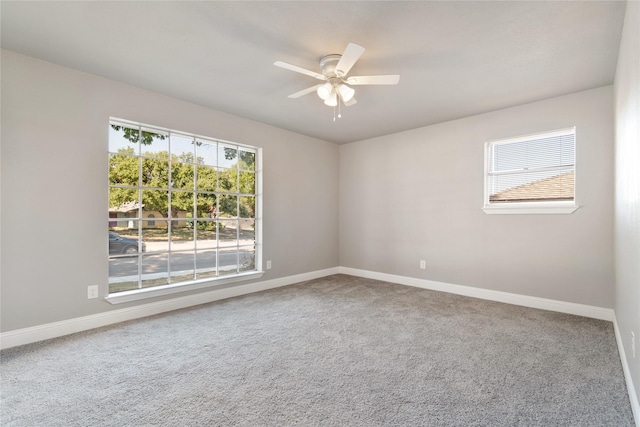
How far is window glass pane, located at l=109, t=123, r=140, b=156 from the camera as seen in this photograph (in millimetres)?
3174

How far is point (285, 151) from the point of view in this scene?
4.79m

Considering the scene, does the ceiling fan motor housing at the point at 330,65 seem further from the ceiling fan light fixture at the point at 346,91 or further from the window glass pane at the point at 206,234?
the window glass pane at the point at 206,234

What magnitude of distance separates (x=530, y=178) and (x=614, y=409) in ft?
8.89

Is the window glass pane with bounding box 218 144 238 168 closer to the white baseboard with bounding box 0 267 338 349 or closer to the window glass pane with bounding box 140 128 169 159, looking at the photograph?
the window glass pane with bounding box 140 128 169 159

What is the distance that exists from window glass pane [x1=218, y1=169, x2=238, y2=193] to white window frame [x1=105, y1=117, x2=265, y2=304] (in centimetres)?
Result: 36

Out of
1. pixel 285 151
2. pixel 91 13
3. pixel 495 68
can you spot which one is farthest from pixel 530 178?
pixel 91 13

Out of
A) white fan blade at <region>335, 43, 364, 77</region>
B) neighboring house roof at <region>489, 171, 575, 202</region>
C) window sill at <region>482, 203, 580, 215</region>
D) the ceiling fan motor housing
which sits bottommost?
window sill at <region>482, 203, 580, 215</region>

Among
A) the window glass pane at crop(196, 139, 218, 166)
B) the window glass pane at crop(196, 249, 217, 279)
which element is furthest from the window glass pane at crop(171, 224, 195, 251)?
the window glass pane at crop(196, 139, 218, 166)

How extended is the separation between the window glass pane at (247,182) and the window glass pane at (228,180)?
0.35 ft

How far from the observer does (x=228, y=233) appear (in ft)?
13.7

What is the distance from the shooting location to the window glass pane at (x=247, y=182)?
171 inches

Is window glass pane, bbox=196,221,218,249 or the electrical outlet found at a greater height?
window glass pane, bbox=196,221,218,249

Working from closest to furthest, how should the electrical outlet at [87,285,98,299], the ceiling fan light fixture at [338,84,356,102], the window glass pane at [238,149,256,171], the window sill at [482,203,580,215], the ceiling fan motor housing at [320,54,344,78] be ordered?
the ceiling fan motor housing at [320,54,344,78] < the ceiling fan light fixture at [338,84,356,102] < the electrical outlet at [87,285,98,299] < the window sill at [482,203,580,215] < the window glass pane at [238,149,256,171]

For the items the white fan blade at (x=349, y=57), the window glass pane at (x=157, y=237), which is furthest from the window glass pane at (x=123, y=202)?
the white fan blade at (x=349, y=57)
